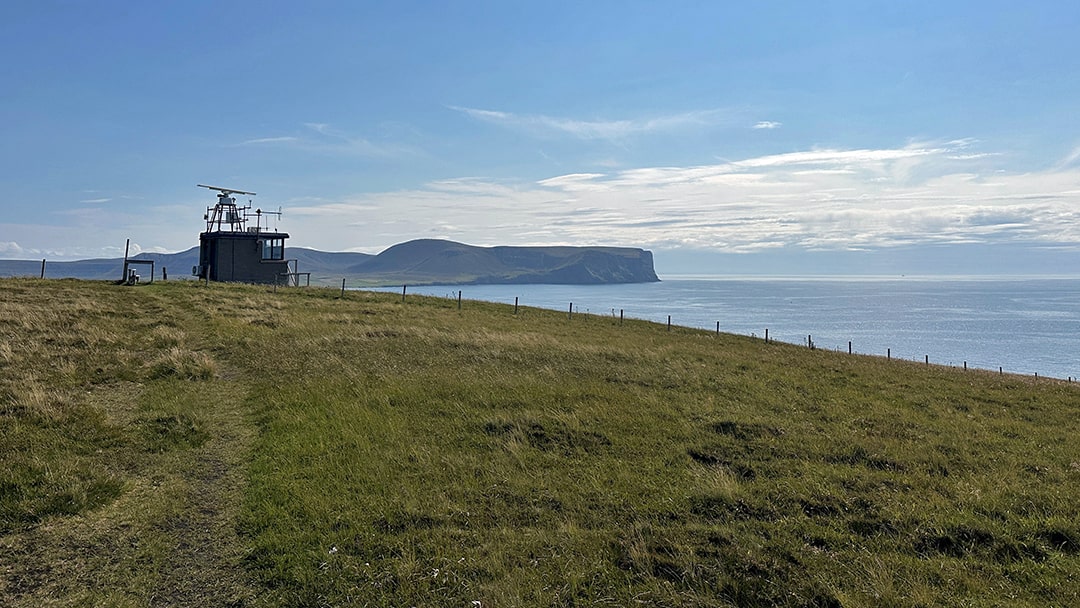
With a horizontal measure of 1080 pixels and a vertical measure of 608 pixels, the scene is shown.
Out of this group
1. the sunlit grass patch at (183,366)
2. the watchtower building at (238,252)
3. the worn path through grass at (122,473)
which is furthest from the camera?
the watchtower building at (238,252)

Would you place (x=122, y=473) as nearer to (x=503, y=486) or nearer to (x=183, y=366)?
(x=503, y=486)

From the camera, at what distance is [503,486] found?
995 centimetres

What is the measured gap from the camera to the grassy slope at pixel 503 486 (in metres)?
6.99

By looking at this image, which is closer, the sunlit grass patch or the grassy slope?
the grassy slope

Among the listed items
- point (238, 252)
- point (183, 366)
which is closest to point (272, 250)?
point (238, 252)

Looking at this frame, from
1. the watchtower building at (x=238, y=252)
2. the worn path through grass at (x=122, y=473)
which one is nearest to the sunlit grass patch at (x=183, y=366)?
the worn path through grass at (x=122, y=473)

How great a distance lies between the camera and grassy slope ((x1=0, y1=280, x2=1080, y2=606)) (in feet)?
22.9

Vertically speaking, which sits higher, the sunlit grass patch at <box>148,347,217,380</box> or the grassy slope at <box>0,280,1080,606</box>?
the sunlit grass patch at <box>148,347,217,380</box>

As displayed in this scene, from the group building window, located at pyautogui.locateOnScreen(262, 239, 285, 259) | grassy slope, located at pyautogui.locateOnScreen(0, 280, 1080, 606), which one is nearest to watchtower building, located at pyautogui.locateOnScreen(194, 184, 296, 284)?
building window, located at pyautogui.locateOnScreen(262, 239, 285, 259)

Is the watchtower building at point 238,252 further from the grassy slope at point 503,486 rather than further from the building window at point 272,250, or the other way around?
the grassy slope at point 503,486

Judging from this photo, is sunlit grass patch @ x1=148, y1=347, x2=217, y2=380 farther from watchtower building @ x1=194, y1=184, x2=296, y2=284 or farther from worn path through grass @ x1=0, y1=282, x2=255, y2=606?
watchtower building @ x1=194, y1=184, x2=296, y2=284

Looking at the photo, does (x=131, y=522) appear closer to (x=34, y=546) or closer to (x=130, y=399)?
(x=34, y=546)

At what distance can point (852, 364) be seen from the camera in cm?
A: 2872

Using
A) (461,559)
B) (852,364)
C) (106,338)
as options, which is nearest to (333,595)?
(461,559)
